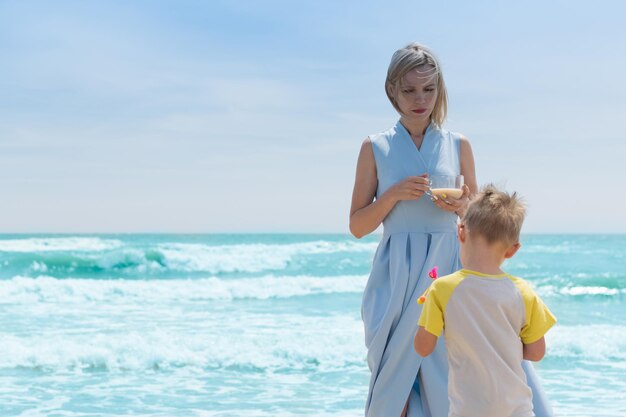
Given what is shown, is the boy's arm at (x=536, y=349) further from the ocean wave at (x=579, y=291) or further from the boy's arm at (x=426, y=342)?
the ocean wave at (x=579, y=291)

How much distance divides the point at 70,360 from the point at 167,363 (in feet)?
3.39

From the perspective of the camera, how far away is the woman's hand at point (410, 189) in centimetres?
275

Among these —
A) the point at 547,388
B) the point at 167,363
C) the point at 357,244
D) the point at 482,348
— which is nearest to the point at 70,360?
the point at 167,363

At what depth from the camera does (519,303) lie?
A: 2.38 m

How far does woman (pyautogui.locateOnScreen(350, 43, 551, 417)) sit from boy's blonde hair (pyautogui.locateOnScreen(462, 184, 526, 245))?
386 mm

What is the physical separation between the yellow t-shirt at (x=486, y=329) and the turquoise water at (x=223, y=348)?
365cm

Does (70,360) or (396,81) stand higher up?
(396,81)

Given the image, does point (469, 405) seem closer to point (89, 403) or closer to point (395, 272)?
point (395, 272)

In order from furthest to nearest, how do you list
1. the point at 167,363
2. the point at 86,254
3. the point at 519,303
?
the point at 86,254
the point at 167,363
the point at 519,303

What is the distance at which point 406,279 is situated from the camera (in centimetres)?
286

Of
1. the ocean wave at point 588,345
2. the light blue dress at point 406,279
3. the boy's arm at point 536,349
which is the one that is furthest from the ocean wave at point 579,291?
the boy's arm at point 536,349

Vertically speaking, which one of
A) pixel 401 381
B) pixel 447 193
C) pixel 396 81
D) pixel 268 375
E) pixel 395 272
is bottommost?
pixel 268 375

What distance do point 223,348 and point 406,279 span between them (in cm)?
595

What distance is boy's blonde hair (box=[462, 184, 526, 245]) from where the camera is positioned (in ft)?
7.63
